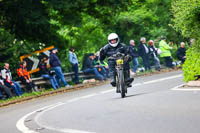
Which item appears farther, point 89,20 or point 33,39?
point 89,20

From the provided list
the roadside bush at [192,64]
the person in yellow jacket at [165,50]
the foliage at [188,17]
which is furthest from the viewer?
the person in yellow jacket at [165,50]

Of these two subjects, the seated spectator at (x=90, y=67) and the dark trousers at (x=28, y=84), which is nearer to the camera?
the dark trousers at (x=28, y=84)

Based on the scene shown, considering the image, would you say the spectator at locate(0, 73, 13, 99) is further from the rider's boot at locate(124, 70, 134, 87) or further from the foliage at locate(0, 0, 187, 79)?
the rider's boot at locate(124, 70, 134, 87)

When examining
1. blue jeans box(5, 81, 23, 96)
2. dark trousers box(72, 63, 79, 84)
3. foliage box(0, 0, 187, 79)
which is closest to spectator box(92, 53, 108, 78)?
dark trousers box(72, 63, 79, 84)

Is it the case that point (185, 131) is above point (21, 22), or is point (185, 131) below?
below

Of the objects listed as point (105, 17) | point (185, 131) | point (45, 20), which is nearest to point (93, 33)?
point (105, 17)

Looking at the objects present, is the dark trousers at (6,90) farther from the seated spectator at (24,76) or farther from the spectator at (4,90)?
the seated spectator at (24,76)

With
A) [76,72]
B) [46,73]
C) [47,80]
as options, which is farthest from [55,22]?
[47,80]

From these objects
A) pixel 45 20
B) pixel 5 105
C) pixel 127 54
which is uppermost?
pixel 45 20

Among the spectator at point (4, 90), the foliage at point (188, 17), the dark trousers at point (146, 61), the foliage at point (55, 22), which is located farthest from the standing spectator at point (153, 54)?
the foliage at point (188, 17)

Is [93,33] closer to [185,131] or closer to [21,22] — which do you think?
[21,22]

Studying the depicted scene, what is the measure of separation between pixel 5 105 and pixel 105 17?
32.3 ft

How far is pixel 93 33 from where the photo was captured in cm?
3022

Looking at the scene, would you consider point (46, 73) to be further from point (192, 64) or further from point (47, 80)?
point (192, 64)
